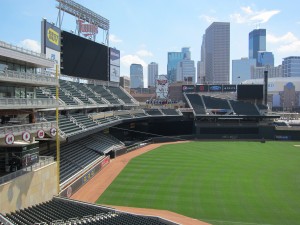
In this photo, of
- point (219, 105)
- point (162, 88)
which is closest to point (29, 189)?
point (219, 105)

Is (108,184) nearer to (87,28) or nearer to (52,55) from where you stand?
(52,55)

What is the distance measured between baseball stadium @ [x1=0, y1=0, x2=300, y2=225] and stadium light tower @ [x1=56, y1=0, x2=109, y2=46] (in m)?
0.18

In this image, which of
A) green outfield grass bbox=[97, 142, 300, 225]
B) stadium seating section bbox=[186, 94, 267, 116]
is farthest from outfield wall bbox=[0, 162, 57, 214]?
stadium seating section bbox=[186, 94, 267, 116]

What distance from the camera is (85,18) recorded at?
50000 millimetres

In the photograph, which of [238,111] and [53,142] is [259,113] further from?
[53,142]

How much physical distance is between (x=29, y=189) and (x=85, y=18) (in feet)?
123

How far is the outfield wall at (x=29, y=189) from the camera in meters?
16.0

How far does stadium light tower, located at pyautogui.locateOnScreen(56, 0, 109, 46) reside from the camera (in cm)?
4497

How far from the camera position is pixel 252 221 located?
19.7 m

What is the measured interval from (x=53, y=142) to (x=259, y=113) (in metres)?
50.7

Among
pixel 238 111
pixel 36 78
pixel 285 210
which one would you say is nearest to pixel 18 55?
pixel 36 78

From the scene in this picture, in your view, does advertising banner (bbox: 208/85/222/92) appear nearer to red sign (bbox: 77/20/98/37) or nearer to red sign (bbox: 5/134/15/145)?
red sign (bbox: 77/20/98/37)

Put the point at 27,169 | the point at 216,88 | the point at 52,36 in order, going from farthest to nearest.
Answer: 1. the point at 216,88
2. the point at 52,36
3. the point at 27,169

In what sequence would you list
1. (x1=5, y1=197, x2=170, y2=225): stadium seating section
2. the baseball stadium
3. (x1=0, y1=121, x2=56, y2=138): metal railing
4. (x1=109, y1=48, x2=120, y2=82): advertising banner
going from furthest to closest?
(x1=109, y1=48, x2=120, y2=82): advertising banner < the baseball stadium < (x1=0, y1=121, x2=56, y2=138): metal railing < (x1=5, y1=197, x2=170, y2=225): stadium seating section
